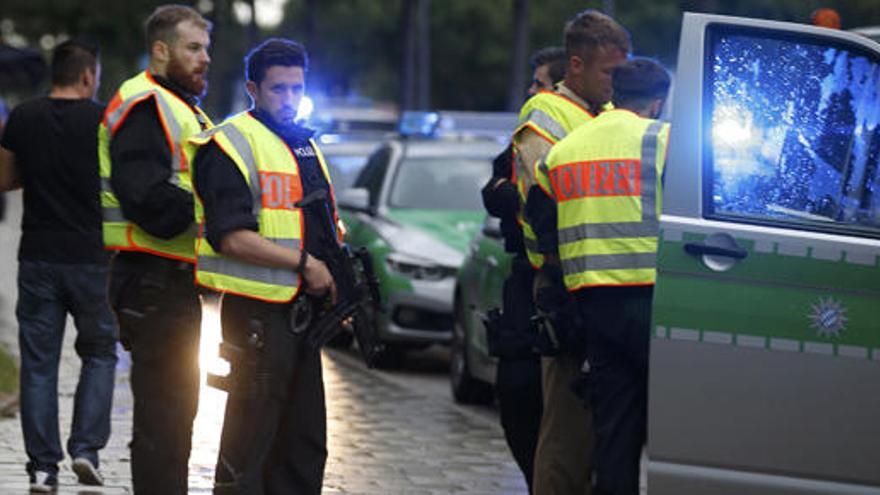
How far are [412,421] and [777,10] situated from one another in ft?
183

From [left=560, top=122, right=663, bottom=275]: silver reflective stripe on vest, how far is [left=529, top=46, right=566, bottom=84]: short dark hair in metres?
1.83

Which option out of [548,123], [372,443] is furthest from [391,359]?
[548,123]

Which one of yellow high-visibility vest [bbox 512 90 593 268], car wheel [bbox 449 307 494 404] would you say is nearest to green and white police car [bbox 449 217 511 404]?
car wheel [bbox 449 307 494 404]

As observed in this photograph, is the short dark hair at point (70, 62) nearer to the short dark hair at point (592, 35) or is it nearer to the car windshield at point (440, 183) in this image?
the short dark hair at point (592, 35)

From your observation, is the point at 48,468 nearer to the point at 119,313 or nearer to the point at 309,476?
the point at 119,313

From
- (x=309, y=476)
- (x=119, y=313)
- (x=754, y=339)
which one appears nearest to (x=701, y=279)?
(x=754, y=339)

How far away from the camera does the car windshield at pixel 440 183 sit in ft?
50.5

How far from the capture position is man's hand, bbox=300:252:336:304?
650 centimetres

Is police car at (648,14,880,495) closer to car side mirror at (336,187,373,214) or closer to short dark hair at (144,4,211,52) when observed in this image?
short dark hair at (144,4,211,52)

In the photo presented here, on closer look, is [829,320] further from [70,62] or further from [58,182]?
[70,62]

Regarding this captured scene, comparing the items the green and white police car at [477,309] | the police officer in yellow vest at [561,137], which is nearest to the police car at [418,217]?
the green and white police car at [477,309]

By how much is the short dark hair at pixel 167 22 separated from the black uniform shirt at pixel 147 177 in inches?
10.9

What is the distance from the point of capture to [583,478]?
270 inches

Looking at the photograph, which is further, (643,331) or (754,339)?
(643,331)
